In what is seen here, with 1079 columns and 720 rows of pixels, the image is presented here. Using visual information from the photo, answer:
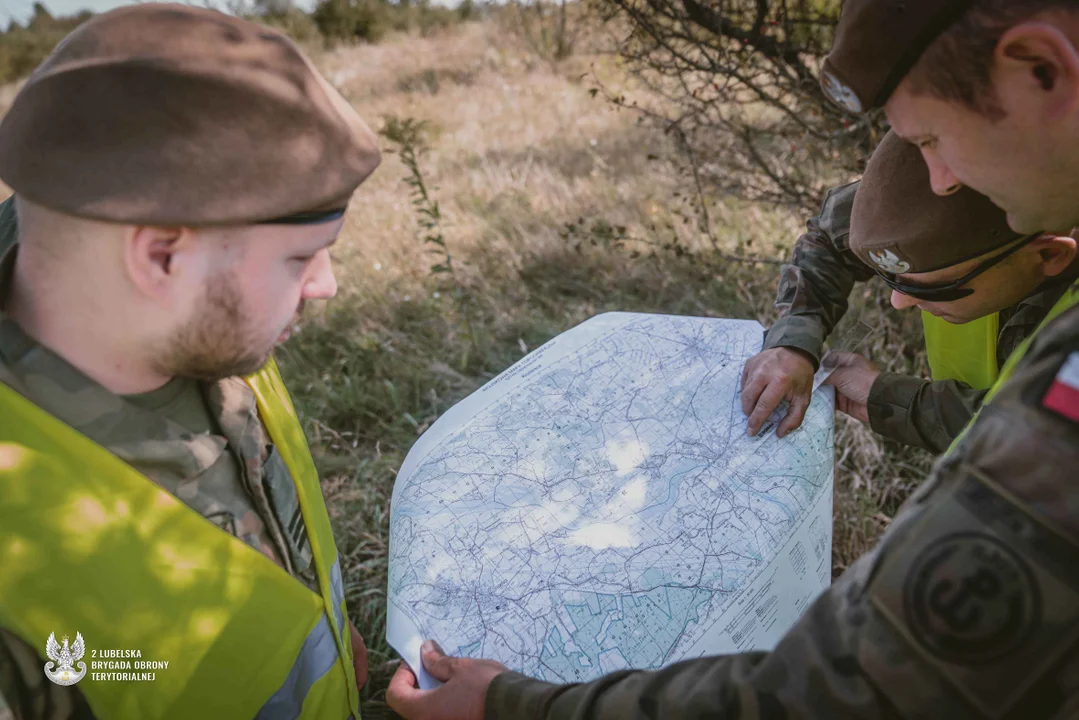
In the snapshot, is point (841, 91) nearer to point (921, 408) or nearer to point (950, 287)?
point (950, 287)

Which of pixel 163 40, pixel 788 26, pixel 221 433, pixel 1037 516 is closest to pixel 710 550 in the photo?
pixel 1037 516

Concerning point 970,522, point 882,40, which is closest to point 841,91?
point 882,40

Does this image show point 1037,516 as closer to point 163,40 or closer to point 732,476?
point 732,476

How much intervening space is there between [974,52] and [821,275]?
1259 millimetres

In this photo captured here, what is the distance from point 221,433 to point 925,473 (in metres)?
2.50

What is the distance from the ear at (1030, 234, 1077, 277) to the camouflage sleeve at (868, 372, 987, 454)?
44cm

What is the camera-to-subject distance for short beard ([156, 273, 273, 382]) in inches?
49.2

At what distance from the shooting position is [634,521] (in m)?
1.62

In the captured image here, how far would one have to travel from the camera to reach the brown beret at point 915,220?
4.72 feet

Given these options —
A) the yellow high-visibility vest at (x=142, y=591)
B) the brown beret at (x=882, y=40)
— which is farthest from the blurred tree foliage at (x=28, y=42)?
the brown beret at (x=882, y=40)

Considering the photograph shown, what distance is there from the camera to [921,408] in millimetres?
1944

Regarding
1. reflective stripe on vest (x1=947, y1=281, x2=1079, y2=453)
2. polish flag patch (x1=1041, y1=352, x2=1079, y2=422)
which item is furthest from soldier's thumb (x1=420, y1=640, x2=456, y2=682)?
polish flag patch (x1=1041, y1=352, x2=1079, y2=422)

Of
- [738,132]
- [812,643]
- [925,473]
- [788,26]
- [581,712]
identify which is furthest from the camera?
[738,132]

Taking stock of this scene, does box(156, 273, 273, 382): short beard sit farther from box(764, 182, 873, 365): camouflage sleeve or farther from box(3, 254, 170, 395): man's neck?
box(764, 182, 873, 365): camouflage sleeve
